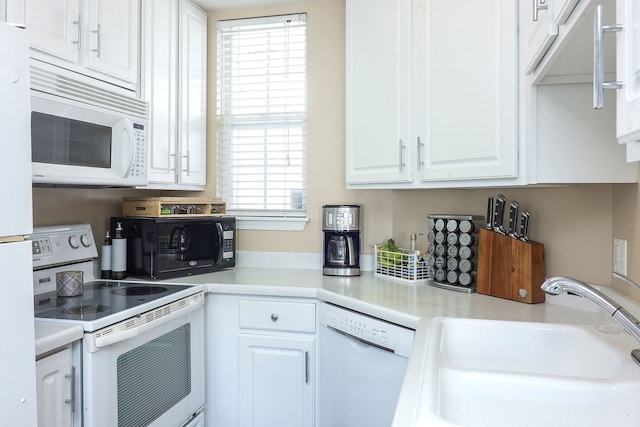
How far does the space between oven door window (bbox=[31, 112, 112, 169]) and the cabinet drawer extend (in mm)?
867

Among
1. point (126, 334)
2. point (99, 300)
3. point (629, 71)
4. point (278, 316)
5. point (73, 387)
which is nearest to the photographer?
point (629, 71)

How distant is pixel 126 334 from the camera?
1584mm

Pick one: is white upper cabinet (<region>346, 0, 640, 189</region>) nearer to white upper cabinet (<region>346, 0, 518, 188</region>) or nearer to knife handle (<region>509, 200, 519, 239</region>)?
white upper cabinet (<region>346, 0, 518, 188</region>)

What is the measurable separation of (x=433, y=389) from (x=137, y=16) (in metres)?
2.04

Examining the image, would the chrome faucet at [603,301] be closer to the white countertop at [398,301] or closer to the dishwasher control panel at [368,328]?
the white countertop at [398,301]

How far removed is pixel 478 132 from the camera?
1.77m

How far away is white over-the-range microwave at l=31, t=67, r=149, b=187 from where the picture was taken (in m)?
1.57

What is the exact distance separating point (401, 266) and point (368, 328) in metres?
0.53

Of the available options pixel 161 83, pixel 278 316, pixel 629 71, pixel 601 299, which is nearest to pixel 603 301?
pixel 601 299

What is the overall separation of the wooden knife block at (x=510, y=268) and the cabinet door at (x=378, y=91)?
461 millimetres

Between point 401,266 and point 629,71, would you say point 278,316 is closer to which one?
point 401,266

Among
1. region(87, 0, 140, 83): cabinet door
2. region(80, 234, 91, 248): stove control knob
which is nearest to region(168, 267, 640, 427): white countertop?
region(80, 234, 91, 248): stove control knob

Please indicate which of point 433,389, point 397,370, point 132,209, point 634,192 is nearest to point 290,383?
point 397,370

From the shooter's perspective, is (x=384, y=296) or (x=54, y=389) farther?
(x=384, y=296)
